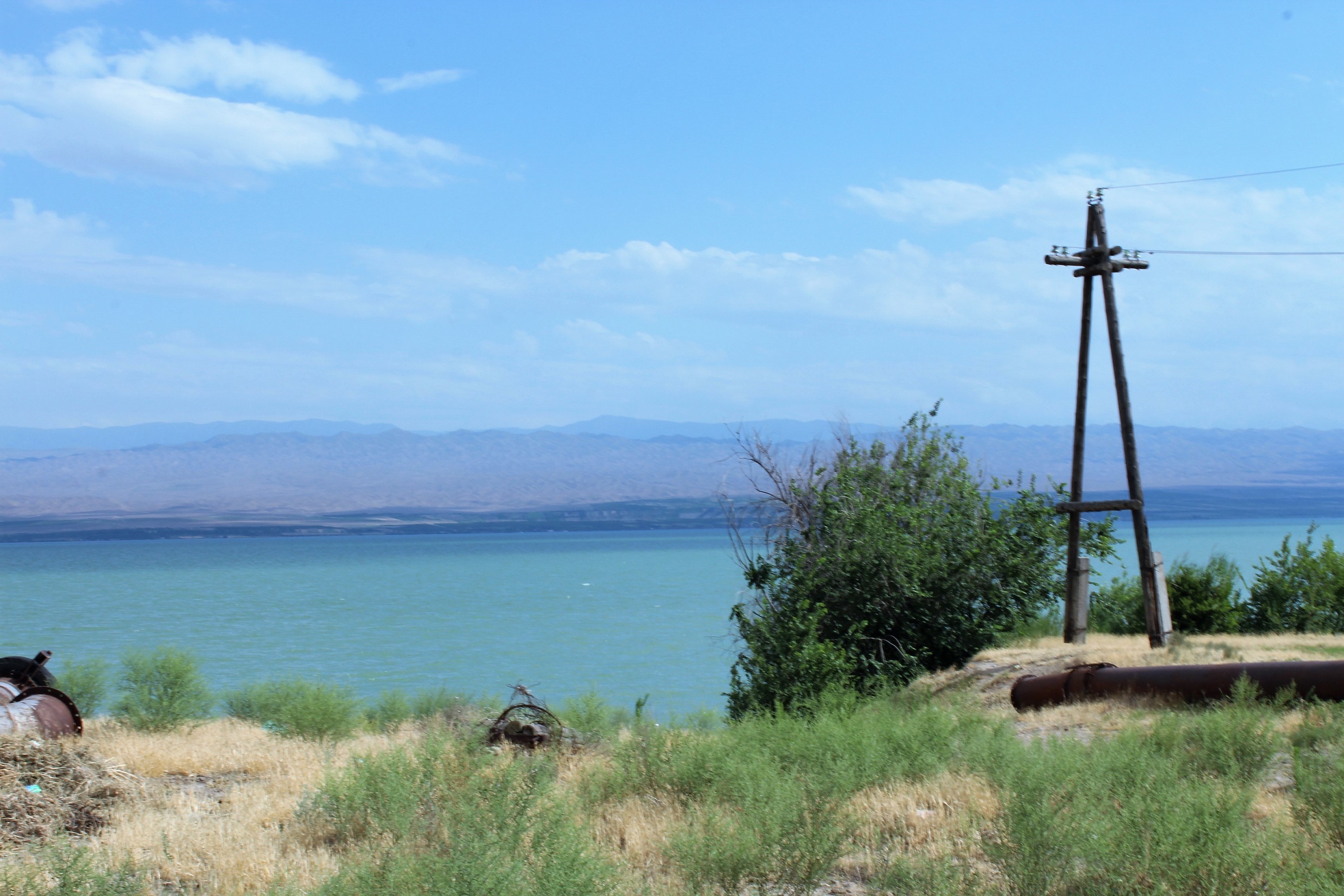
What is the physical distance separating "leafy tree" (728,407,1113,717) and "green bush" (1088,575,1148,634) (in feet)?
7.98

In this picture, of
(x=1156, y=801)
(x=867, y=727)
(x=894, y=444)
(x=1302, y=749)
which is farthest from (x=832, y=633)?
(x=1156, y=801)

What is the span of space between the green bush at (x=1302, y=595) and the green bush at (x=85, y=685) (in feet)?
83.6

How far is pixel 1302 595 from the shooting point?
24.2 m

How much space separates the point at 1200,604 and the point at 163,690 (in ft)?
72.6

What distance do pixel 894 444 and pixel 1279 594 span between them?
9.64 m

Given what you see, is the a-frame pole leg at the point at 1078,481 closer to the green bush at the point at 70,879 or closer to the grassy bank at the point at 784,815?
the grassy bank at the point at 784,815

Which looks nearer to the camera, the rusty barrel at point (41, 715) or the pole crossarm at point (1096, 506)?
the rusty barrel at point (41, 715)

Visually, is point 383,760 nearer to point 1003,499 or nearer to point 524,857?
point 524,857

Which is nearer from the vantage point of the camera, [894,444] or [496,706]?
[496,706]

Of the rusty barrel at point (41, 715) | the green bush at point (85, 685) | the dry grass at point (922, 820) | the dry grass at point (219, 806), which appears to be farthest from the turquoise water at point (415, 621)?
the dry grass at point (922, 820)

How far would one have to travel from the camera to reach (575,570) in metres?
115

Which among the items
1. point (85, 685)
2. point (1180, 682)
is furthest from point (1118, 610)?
point (85, 685)

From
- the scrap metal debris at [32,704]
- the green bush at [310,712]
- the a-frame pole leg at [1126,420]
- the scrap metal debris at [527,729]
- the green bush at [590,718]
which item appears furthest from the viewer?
the a-frame pole leg at [1126,420]

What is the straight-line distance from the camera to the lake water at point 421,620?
39.9m
